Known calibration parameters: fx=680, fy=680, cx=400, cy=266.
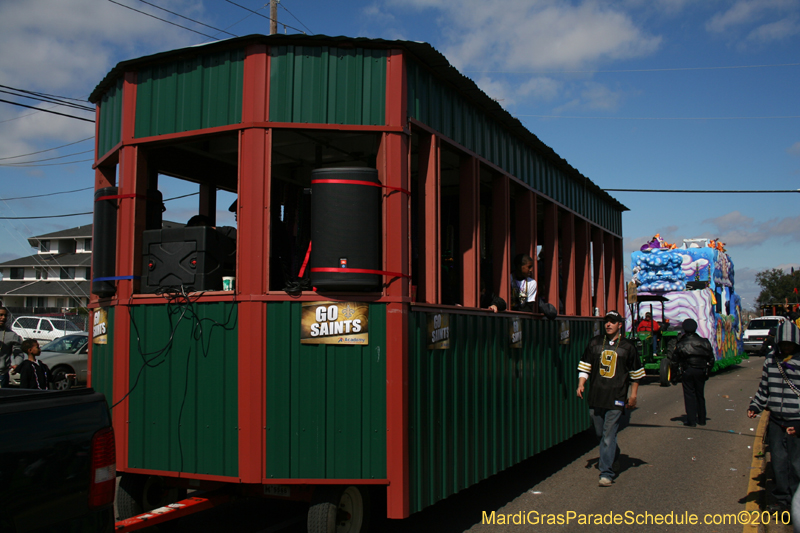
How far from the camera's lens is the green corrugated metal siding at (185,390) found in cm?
511

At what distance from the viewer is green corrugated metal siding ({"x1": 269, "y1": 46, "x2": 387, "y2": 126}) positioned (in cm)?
528

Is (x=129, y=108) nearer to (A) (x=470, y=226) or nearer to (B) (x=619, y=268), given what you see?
(A) (x=470, y=226)

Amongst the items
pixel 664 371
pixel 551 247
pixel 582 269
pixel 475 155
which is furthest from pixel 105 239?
pixel 664 371

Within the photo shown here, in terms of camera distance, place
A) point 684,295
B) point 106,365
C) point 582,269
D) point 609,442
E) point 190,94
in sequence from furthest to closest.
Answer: point 684,295 < point 582,269 < point 609,442 < point 106,365 < point 190,94

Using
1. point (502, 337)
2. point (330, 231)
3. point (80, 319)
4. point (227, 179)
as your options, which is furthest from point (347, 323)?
point (80, 319)

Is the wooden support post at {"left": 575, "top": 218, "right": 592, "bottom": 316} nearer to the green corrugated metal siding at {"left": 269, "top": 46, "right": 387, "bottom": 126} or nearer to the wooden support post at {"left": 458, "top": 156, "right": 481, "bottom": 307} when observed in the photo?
the wooden support post at {"left": 458, "top": 156, "right": 481, "bottom": 307}

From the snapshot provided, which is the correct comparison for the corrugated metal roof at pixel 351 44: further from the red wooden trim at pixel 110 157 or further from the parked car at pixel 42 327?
the parked car at pixel 42 327

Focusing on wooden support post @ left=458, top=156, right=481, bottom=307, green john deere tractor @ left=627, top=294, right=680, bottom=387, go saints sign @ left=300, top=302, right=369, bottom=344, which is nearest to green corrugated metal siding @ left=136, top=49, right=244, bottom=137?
go saints sign @ left=300, top=302, right=369, bottom=344

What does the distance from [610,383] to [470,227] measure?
287 cm

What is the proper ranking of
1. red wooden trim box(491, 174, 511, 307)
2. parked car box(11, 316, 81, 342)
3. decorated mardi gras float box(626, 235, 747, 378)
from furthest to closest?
parked car box(11, 316, 81, 342) < decorated mardi gras float box(626, 235, 747, 378) < red wooden trim box(491, 174, 511, 307)

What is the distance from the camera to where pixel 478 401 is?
21.5 ft

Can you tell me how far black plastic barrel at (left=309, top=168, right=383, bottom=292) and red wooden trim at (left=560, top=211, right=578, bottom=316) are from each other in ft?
19.0

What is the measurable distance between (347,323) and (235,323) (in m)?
0.84

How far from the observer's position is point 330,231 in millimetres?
5082
